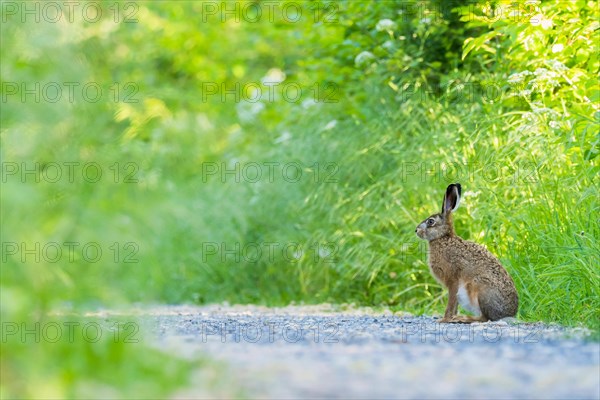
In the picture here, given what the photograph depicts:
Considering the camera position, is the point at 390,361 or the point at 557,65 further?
the point at 557,65

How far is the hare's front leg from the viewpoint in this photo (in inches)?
304

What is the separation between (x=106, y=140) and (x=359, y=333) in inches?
80.5

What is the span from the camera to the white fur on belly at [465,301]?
7719 mm

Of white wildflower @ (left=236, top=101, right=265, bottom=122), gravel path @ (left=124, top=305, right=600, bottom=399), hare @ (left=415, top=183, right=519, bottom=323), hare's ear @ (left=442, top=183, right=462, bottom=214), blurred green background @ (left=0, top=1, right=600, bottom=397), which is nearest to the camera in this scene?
gravel path @ (left=124, top=305, right=600, bottom=399)

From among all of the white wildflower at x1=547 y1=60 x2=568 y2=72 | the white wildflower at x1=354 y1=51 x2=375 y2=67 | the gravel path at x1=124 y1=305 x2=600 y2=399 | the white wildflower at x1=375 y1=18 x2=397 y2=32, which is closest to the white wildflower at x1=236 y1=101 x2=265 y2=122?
the white wildflower at x1=354 y1=51 x2=375 y2=67

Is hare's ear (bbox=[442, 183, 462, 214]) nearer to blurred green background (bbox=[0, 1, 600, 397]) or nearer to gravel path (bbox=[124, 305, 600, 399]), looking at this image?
blurred green background (bbox=[0, 1, 600, 397])

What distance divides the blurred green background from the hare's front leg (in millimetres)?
564

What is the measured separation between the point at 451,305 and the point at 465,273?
0.85ft

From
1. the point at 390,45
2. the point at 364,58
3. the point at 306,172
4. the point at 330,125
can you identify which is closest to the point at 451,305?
the point at 330,125

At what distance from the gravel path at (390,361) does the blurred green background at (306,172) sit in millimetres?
352

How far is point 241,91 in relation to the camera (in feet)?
68.4

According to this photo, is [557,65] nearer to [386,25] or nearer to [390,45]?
[386,25]

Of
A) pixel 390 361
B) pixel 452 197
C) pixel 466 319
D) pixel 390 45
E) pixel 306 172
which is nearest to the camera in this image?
pixel 390 361

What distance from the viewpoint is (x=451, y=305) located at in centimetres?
779
